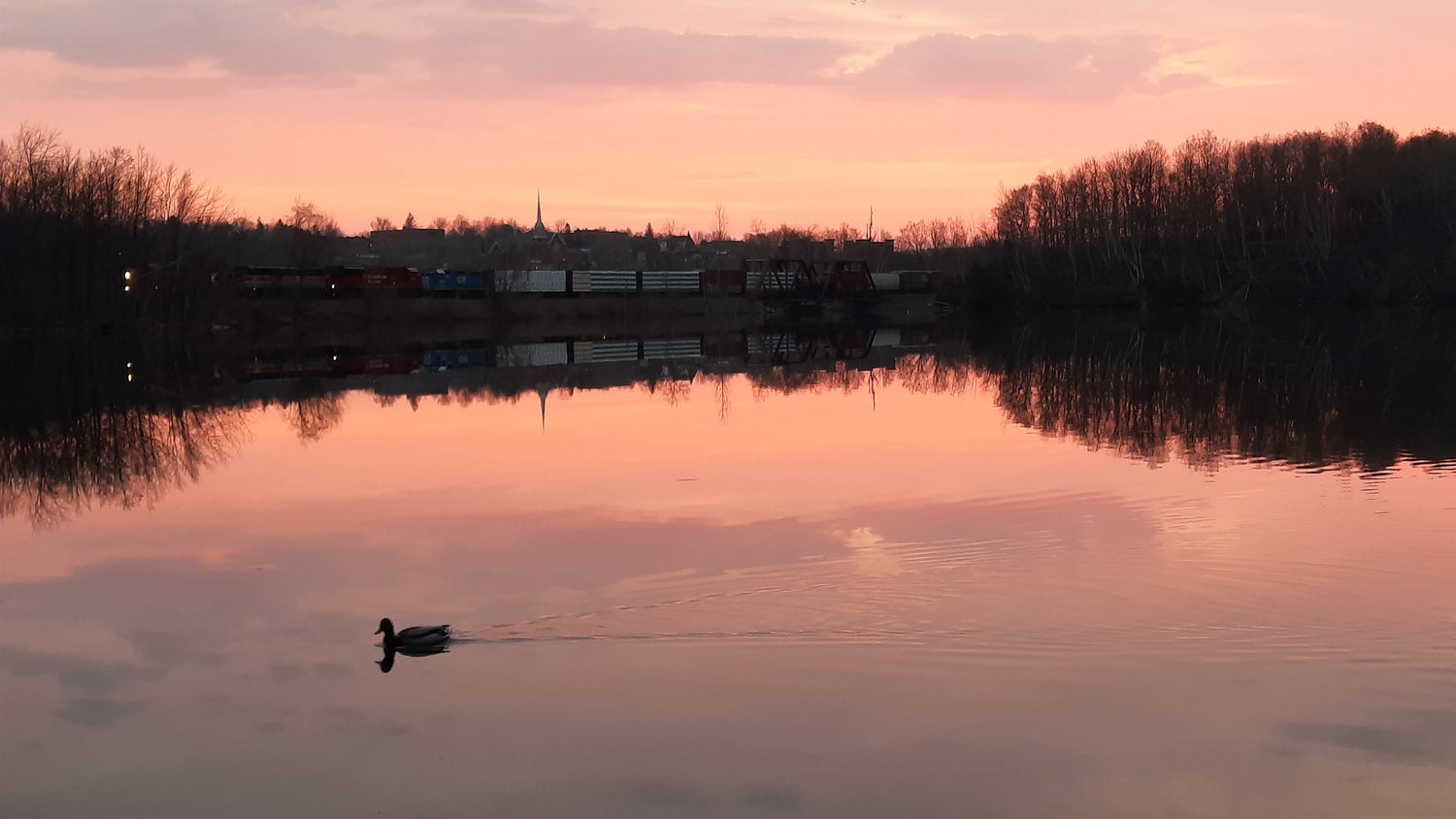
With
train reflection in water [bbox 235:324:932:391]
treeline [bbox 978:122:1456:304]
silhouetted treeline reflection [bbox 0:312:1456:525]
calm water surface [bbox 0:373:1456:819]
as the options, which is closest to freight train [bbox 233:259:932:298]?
treeline [bbox 978:122:1456:304]

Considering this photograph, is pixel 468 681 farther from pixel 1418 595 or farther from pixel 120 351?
pixel 120 351

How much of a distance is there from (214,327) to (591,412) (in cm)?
4872

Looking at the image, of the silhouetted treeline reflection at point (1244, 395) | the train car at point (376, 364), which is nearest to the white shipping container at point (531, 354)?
the train car at point (376, 364)

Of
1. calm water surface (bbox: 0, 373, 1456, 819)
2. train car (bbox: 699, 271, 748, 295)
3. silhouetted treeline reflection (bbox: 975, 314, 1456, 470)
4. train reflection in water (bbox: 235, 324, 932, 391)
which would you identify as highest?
train car (bbox: 699, 271, 748, 295)

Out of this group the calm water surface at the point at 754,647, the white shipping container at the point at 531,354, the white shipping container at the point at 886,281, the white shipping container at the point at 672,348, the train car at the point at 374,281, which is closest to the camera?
the calm water surface at the point at 754,647

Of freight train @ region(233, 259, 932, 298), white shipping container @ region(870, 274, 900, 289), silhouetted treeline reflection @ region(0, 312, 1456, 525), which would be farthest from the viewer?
white shipping container @ region(870, 274, 900, 289)

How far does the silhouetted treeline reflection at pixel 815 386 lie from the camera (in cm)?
2347

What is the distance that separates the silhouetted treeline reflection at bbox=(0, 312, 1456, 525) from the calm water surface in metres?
3.04

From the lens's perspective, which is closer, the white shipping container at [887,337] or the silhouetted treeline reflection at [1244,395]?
the silhouetted treeline reflection at [1244,395]

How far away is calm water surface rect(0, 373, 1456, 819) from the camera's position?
29.4ft

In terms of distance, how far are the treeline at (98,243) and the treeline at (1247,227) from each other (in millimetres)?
54439

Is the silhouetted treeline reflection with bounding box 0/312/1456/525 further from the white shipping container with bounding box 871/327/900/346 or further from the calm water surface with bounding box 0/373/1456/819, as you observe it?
the calm water surface with bounding box 0/373/1456/819

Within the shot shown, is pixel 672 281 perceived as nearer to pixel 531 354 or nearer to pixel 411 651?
pixel 531 354

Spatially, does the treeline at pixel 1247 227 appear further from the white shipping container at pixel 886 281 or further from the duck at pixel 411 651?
the duck at pixel 411 651
